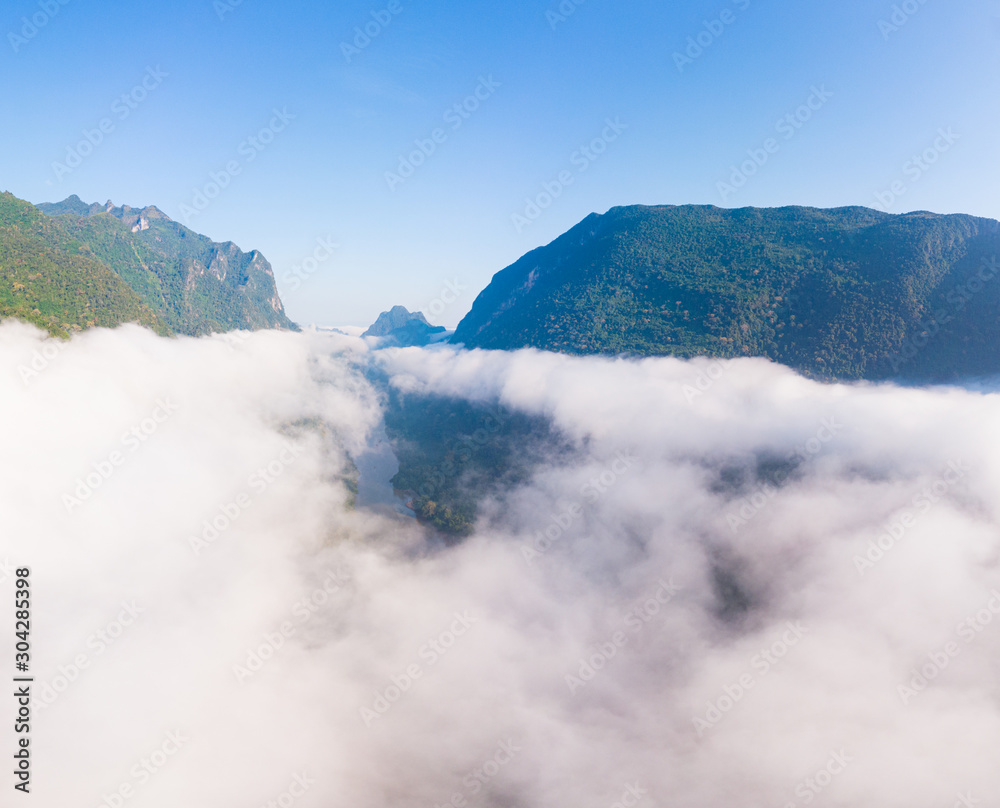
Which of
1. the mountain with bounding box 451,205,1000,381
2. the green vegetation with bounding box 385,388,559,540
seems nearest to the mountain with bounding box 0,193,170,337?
the green vegetation with bounding box 385,388,559,540

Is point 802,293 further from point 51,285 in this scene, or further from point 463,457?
point 51,285

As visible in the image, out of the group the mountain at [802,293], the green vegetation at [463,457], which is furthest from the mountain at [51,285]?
the mountain at [802,293]

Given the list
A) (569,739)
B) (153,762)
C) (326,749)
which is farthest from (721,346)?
(153,762)

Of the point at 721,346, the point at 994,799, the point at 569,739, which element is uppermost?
the point at 721,346

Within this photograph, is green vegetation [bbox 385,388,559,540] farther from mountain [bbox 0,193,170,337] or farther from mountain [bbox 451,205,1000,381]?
mountain [bbox 0,193,170,337]

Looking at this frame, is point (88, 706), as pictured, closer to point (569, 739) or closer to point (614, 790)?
point (569, 739)

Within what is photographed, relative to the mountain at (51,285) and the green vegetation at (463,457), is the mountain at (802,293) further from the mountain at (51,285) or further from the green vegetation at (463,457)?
the mountain at (51,285)
